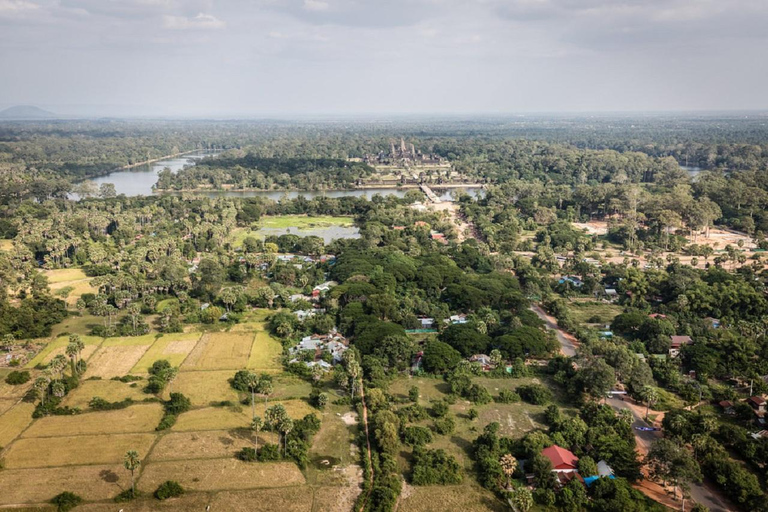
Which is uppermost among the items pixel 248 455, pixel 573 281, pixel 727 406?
pixel 573 281

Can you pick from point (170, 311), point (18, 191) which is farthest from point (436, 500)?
point (18, 191)

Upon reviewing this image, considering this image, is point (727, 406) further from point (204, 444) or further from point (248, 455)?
point (204, 444)

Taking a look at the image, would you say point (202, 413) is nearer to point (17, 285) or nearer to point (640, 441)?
point (640, 441)

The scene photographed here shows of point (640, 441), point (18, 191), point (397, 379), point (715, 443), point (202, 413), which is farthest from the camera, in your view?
point (18, 191)

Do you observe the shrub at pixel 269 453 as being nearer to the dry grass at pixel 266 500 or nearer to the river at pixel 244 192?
the dry grass at pixel 266 500

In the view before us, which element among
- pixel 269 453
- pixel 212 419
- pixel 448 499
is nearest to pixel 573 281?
pixel 448 499
